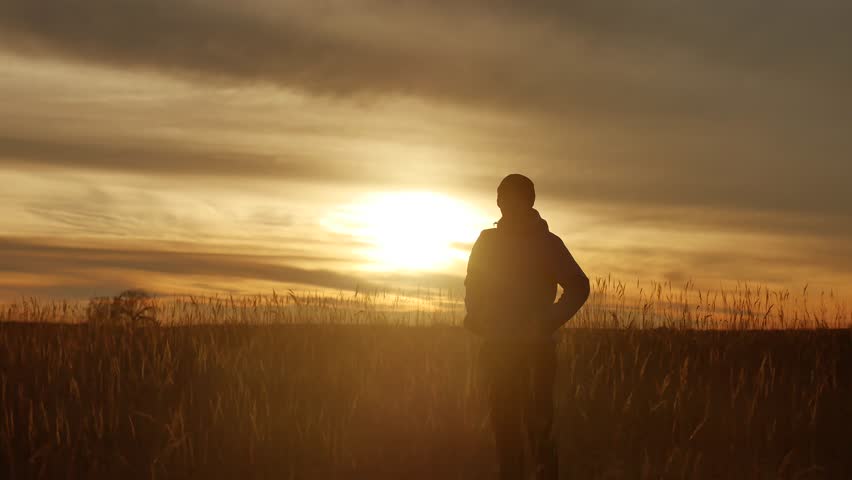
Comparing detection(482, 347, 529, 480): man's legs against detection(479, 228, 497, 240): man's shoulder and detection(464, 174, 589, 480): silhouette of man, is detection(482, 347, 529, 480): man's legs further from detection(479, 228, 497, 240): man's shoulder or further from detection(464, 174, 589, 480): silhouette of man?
detection(479, 228, 497, 240): man's shoulder

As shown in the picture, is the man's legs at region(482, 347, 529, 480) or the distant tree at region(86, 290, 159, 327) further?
the distant tree at region(86, 290, 159, 327)

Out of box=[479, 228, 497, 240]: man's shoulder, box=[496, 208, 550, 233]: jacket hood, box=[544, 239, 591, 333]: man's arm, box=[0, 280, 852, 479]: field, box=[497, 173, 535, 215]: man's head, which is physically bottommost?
box=[0, 280, 852, 479]: field

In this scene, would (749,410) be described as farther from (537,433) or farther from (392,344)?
(392,344)

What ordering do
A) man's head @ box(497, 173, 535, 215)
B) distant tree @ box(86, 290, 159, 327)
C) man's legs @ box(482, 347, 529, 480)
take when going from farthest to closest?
1. distant tree @ box(86, 290, 159, 327)
2. man's legs @ box(482, 347, 529, 480)
3. man's head @ box(497, 173, 535, 215)

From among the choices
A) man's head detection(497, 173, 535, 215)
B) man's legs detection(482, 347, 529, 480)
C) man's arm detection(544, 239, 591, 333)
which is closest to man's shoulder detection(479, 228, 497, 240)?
man's head detection(497, 173, 535, 215)

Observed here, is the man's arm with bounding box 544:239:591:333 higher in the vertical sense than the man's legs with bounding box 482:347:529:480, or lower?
higher

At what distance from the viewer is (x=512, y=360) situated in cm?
492

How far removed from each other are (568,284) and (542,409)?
85 centimetres

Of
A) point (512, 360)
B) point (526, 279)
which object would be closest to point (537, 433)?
point (512, 360)

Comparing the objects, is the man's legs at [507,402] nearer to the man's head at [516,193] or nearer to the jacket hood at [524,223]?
the jacket hood at [524,223]

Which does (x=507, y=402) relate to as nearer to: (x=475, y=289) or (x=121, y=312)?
(x=475, y=289)

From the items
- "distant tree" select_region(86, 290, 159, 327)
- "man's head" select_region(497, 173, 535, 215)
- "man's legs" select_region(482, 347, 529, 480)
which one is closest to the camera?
"man's head" select_region(497, 173, 535, 215)

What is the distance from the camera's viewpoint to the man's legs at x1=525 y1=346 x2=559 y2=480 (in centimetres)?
494

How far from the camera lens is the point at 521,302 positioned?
16.1 feet
